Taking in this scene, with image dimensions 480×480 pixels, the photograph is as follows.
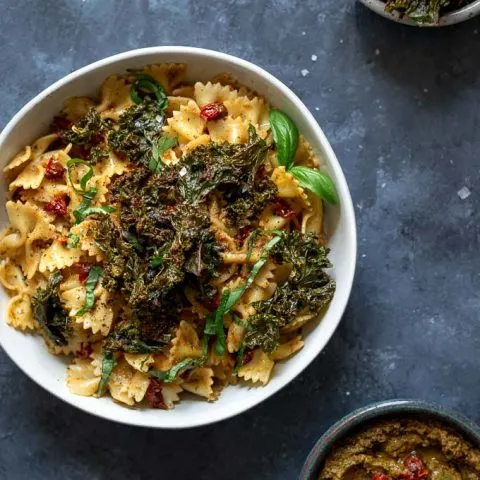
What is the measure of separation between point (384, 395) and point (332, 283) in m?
0.77

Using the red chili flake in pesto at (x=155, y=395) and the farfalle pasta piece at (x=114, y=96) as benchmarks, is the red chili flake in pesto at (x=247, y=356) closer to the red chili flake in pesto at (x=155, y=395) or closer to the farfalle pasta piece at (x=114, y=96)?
the red chili flake in pesto at (x=155, y=395)

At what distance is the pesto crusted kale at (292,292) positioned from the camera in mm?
3719

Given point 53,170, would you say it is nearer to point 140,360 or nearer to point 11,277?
point 11,277

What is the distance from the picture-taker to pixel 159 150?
3.76m

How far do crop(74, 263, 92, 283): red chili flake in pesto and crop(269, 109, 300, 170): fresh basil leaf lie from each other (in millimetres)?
967

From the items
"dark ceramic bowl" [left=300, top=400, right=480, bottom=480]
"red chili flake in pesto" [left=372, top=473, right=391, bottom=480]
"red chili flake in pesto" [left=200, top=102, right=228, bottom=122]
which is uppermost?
"red chili flake in pesto" [left=200, top=102, right=228, bottom=122]

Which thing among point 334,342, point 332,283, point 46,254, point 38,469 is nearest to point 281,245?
point 332,283

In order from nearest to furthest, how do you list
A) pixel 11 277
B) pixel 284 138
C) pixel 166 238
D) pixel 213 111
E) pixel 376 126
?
pixel 166 238, pixel 284 138, pixel 213 111, pixel 11 277, pixel 376 126

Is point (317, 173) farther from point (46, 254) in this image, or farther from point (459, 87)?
point (46, 254)

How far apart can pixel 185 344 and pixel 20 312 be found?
0.77 meters

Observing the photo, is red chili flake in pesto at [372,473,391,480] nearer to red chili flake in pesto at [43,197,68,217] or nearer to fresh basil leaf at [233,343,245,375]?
fresh basil leaf at [233,343,245,375]

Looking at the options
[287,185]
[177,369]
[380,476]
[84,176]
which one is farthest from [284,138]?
[380,476]

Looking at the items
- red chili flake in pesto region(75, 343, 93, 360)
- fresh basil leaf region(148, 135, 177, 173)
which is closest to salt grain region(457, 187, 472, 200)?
fresh basil leaf region(148, 135, 177, 173)

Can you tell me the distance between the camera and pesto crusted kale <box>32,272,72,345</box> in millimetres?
3783
